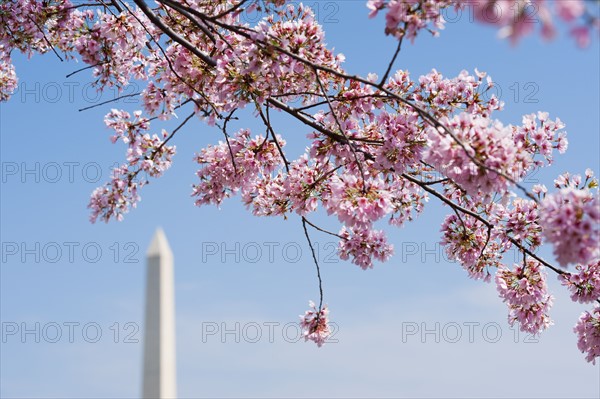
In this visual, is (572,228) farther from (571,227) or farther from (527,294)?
(527,294)

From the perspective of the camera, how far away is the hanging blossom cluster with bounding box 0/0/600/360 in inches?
189

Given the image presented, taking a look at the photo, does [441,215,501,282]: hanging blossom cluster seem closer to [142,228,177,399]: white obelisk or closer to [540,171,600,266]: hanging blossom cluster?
[142,228,177,399]: white obelisk

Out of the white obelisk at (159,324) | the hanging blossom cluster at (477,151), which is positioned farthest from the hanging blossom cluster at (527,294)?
the white obelisk at (159,324)

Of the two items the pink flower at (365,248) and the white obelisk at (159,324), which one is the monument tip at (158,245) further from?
the pink flower at (365,248)

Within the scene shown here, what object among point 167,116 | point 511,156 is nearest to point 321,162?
point 167,116

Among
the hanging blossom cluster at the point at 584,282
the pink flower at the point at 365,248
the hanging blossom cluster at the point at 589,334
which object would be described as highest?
the pink flower at the point at 365,248

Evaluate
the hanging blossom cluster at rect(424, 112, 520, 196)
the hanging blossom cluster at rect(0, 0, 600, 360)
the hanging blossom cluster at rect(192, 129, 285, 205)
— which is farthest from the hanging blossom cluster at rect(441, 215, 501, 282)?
the hanging blossom cluster at rect(424, 112, 520, 196)

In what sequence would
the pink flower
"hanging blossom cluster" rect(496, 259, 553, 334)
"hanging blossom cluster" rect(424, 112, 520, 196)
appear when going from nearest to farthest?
"hanging blossom cluster" rect(424, 112, 520, 196), the pink flower, "hanging blossom cluster" rect(496, 259, 553, 334)

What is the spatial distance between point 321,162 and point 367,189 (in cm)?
126

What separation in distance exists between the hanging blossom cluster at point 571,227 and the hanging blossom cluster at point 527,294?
3.36m

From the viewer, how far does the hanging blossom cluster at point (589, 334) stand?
7.36 metres

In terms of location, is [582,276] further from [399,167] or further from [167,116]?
[167,116]

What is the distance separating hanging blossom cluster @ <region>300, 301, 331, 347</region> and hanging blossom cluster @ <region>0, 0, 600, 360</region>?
0.07 ft

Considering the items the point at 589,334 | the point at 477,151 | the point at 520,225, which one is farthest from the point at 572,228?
the point at 589,334
